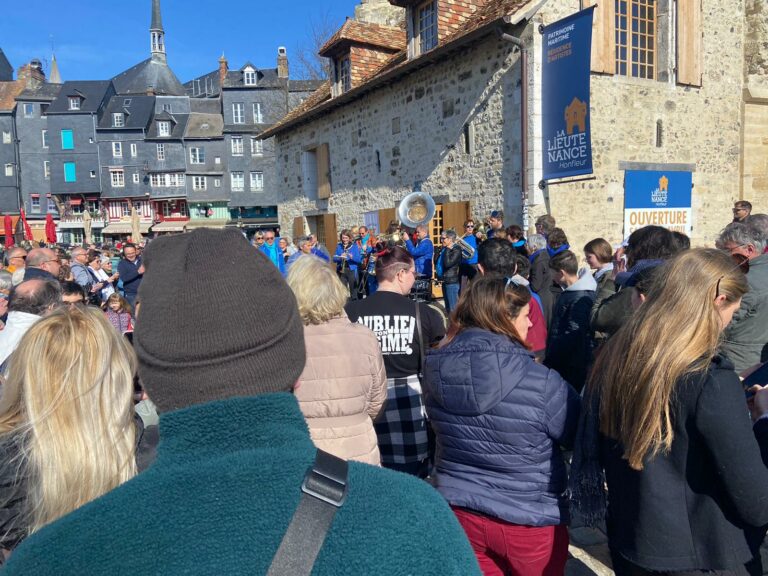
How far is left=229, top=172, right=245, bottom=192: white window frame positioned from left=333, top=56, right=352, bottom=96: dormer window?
27.2 metres

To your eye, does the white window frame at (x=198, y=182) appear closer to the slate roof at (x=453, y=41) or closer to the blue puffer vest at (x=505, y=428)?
the slate roof at (x=453, y=41)

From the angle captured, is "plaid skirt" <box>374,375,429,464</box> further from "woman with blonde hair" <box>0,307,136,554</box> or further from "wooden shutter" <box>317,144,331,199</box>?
"wooden shutter" <box>317,144,331,199</box>

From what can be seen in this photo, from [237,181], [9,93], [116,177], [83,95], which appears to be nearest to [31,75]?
[9,93]

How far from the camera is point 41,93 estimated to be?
158 feet

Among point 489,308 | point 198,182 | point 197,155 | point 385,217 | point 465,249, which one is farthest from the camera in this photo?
point 197,155

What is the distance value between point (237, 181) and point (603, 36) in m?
35.5

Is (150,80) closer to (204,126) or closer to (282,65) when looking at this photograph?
(204,126)

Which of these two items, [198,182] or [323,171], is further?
[198,182]

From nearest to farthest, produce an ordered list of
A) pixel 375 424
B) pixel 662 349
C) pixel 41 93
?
pixel 662 349
pixel 375 424
pixel 41 93

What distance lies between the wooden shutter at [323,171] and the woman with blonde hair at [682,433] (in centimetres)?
1616

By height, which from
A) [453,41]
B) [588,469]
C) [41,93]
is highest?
[41,93]

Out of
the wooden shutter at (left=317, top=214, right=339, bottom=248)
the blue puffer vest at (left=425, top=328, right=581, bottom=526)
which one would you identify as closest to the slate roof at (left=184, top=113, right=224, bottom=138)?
the wooden shutter at (left=317, top=214, right=339, bottom=248)

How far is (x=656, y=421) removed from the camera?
5.62 feet

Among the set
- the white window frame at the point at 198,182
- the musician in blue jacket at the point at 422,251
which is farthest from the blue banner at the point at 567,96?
the white window frame at the point at 198,182
